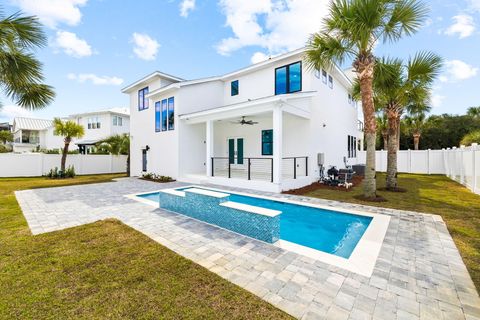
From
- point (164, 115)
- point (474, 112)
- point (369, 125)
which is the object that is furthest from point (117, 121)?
point (474, 112)

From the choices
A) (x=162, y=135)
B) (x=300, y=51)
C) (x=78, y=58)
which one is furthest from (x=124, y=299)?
(x=78, y=58)

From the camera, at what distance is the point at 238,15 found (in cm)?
1290

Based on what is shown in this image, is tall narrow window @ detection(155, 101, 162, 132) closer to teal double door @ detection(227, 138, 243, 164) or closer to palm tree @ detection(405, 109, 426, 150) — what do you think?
teal double door @ detection(227, 138, 243, 164)

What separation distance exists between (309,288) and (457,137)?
40226 millimetres

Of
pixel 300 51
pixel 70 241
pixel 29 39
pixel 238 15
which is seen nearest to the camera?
pixel 70 241

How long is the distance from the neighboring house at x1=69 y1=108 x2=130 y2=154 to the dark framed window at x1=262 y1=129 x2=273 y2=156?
24292 mm

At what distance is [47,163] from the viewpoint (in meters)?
20.4

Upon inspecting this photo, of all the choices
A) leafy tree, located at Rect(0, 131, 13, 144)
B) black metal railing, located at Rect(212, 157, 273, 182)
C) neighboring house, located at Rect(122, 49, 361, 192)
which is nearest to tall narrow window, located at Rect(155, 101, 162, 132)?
neighboring house, located at Rect(122, 49, 361, 192)

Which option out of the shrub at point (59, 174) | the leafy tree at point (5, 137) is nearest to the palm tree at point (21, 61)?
the shrub at point (59, 174)

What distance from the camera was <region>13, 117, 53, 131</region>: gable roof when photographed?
125ft

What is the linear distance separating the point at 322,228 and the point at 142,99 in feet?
57.7

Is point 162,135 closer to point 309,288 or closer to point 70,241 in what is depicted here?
point 70,241

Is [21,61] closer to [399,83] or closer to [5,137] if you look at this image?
[399,83]

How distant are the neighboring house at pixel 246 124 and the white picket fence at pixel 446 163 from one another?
Result: 22.4ft
